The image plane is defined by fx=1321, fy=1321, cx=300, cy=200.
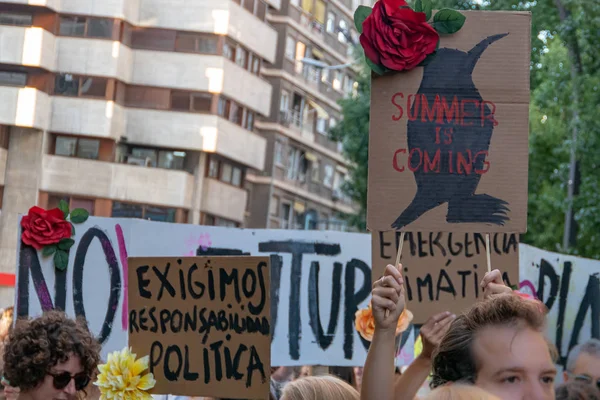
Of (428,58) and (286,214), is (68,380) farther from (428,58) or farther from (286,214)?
(286,214)

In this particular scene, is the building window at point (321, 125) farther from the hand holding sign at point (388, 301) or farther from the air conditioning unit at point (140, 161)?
the hand holding sign at point (388, 301)

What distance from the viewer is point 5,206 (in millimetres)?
38125

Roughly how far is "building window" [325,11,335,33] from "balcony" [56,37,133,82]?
53.3 feet

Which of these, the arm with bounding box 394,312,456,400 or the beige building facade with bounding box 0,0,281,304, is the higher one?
the beige building facade with bounding box 0,0,281,304

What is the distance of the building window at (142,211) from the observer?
131ft

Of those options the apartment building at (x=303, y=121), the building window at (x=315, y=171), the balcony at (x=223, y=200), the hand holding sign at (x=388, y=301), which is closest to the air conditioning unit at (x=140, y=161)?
the balcony at (x=223, y=200)

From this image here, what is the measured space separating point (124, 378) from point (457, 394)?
2417 mm

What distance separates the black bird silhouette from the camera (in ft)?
18.0

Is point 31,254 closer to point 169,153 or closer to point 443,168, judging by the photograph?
point 443,168

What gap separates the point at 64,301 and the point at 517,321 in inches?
196

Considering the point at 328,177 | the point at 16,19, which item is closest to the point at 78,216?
the point at 16,19

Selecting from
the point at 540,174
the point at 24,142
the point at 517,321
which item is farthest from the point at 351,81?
the point at 517,321

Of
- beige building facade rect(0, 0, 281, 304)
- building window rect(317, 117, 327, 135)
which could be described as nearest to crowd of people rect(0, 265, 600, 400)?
beige building facade rect(0, 0, 281, 304)

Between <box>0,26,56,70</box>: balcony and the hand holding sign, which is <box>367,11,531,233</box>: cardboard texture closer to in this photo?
the hand holding sign
